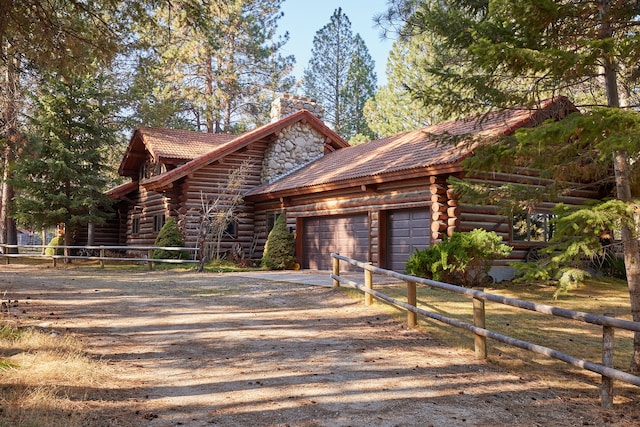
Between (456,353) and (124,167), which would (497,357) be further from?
(124,167)

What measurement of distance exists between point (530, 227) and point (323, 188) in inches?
278

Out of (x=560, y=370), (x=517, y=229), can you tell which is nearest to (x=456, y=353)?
(x=560, y=370)

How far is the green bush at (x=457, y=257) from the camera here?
1295 cm

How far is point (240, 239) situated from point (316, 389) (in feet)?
62.1

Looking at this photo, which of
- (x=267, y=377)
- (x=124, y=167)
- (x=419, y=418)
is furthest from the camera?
(x=124, y=167)

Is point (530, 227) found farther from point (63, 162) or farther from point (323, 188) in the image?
point (63, 162)

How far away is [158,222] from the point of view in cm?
2531

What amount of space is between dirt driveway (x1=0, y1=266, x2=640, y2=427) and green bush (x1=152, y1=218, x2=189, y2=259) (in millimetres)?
10329

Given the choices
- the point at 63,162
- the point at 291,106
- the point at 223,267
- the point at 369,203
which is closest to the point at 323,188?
the point at 369,203

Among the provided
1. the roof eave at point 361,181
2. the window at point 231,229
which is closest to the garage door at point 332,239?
the roof eave at point 361,181

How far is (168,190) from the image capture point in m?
23.6

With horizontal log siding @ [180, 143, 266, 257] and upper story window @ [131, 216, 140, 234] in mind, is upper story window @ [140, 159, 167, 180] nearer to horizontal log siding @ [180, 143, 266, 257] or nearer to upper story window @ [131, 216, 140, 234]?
upper story window @ [131, 216, 140, 234]

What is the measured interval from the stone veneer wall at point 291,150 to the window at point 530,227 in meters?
11.6

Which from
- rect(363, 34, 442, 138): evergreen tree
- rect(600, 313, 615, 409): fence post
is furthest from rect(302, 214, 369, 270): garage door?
rect(363, 34, 442, 138): evergreen tree
